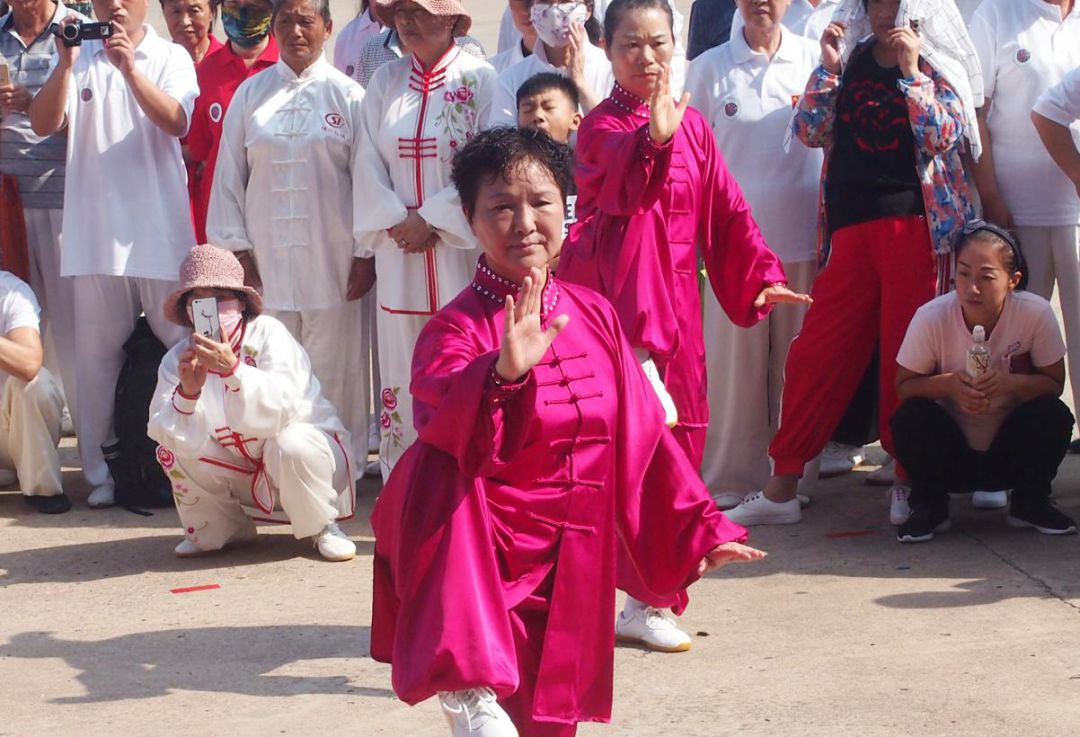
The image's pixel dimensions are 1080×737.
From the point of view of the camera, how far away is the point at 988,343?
18.7 ft

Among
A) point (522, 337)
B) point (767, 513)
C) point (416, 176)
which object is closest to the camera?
point (522, 337)

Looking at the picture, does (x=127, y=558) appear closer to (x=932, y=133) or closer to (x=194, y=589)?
(x=194, y=589)

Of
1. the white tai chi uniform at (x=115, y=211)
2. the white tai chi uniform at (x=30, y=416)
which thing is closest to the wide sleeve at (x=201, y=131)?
the white tai chi uniform at (x=115, y=211)

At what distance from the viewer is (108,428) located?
6.78 m

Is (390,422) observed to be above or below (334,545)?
above

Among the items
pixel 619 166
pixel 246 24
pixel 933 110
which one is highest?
pixel 246 24

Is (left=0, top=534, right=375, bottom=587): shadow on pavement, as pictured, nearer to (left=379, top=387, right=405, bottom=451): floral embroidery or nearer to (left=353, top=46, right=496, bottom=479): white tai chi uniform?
(left=379, top=387, right=405, bottom=451): floral embroidery

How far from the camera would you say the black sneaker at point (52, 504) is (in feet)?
21.6

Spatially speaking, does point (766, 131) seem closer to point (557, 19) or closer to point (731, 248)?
point (557, 19)

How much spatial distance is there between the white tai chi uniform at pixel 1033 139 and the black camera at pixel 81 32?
3.24 m

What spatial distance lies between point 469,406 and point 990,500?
3.40 metres

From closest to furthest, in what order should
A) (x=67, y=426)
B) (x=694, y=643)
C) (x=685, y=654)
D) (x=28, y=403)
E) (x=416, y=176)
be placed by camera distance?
(x=685, y=654) → (x=694, y=643) → (x=416, y=176) → (x=28, y=403) → (x=67, y=426)

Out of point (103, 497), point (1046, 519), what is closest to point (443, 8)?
point (103, 497)

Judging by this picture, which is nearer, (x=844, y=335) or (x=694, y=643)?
(x=694, y=643)
